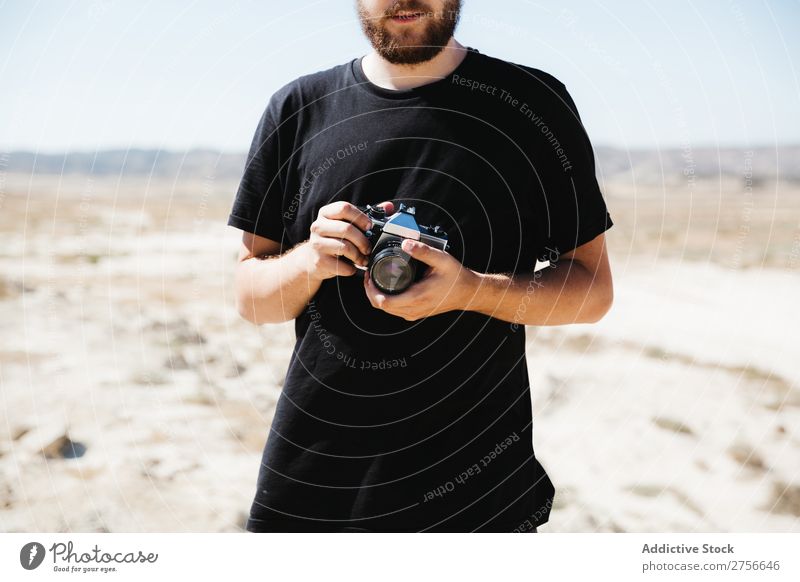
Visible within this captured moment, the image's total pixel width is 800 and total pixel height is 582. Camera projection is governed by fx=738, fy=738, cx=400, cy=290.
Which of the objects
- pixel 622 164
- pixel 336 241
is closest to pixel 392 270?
pixel 336 241

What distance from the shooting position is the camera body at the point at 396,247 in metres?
1.99

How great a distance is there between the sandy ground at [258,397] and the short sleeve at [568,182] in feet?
8.80

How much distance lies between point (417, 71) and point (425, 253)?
590 mm

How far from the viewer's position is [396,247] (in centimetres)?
199

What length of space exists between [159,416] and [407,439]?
4.73 m

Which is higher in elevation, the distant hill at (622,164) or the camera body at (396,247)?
the camera body at (396,247)

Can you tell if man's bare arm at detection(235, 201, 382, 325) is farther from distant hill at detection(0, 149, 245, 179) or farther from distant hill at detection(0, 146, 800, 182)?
distant hill at detection(0, 149, 245, 179)

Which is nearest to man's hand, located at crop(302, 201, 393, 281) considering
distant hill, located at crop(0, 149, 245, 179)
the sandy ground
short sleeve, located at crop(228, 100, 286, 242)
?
short sleeve, located at crop(228, 100, 286, 242)

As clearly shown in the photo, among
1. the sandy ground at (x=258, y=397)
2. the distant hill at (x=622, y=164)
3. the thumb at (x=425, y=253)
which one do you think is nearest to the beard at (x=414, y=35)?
the thumb at (x=425, y=253)

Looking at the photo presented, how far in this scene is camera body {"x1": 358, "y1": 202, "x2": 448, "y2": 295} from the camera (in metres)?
1.99

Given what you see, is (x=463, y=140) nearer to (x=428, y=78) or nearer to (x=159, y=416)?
(x=428, y=78)

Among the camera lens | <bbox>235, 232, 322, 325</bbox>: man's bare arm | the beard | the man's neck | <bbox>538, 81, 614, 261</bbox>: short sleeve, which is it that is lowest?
<bbox>235, 232, 322, 325</bbox>: man's bare arm

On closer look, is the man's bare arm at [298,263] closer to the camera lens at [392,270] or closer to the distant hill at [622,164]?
the camera lens at [392,270]

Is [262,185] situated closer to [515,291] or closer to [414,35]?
[414,35]
